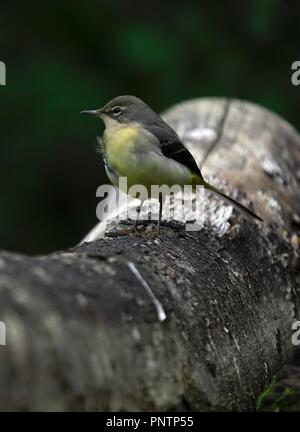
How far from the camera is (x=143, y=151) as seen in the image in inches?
161

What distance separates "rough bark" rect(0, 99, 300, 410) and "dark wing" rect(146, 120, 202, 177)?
0.85 feet

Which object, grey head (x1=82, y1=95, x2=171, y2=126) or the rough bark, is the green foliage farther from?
grey head (x1=82, y1=95, x2=171, y2=126)

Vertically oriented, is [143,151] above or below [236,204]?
above

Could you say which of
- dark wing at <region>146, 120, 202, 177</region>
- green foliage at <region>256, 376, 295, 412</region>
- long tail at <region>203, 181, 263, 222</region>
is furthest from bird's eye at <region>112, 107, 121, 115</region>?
green foliage at <region>256, 376, 295, 412</region>

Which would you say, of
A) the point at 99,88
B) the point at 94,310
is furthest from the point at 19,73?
the point at 94,310

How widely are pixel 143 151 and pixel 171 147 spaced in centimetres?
21

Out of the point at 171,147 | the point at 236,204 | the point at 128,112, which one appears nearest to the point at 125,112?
the point at 128,112

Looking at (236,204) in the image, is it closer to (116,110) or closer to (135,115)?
(135,115)

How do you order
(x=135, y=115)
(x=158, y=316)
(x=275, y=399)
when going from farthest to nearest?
(x=135, y=115)
(x=275, y=399)
(x=158, y=316)

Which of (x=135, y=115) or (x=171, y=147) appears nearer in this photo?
(x=171, y=147)

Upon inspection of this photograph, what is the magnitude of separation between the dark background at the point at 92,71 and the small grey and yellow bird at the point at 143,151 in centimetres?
533

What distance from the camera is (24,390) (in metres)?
2.05

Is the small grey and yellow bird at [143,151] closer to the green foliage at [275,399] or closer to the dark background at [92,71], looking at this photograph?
the green foliage at [275,399]

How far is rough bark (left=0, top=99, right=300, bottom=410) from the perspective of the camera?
2.15m
